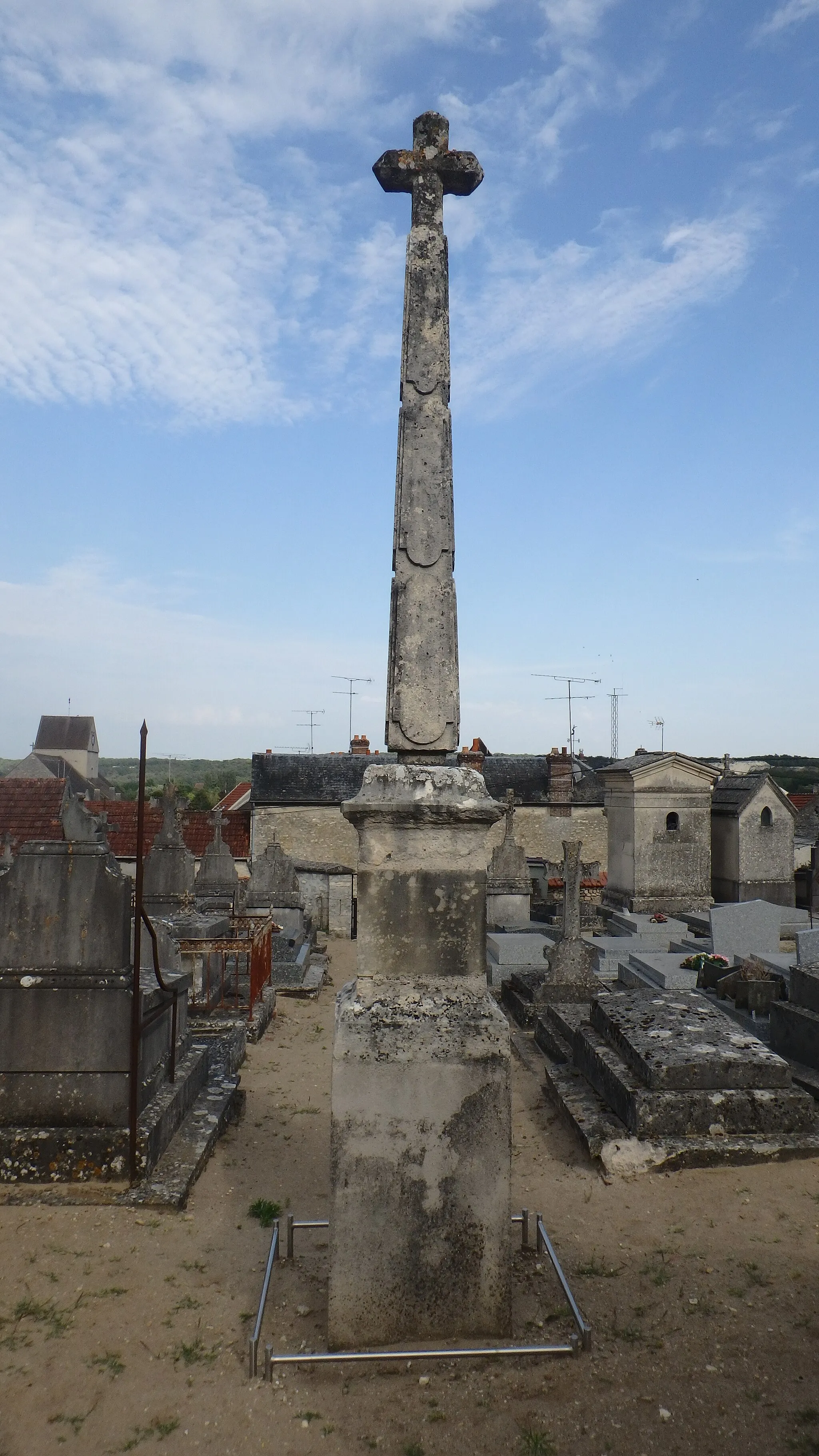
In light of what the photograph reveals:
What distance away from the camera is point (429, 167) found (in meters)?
3.80

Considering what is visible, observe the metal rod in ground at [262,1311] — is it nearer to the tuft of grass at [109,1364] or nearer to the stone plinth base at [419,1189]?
the stone plinth base at [419,1189]

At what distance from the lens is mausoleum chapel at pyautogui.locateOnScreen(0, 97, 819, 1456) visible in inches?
121

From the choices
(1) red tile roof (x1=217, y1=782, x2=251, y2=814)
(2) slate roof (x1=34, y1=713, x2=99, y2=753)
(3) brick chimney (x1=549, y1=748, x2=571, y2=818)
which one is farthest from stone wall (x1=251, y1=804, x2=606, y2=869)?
(2) slate roof (x1=34, y1=713, x2=99, y2=753)

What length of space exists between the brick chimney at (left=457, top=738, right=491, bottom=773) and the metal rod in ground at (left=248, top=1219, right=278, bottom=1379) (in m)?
18.1

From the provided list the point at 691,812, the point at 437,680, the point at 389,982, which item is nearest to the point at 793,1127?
the point at 389,982

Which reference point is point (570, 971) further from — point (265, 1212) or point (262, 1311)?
point (262, 1311)

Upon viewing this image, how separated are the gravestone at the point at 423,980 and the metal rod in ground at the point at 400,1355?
78mm

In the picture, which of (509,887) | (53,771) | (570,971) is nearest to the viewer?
(570,971)

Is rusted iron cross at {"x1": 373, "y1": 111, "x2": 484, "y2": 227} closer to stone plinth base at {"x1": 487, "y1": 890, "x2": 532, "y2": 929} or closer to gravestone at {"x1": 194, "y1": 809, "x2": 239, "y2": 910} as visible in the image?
gravestone at {"x1": 194, "y1": 809, "x2": 239, "y2": 910}

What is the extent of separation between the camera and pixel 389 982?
337 cm

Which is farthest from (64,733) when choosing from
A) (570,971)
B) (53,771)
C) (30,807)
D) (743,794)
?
(570,971)

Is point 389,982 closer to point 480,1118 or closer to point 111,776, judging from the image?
point 480,1118

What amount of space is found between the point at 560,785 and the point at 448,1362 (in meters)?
21.4

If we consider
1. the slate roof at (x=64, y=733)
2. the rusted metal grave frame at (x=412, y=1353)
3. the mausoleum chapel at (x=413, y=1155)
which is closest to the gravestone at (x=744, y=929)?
the mausoleum chapel at (x=413, y=1155)
